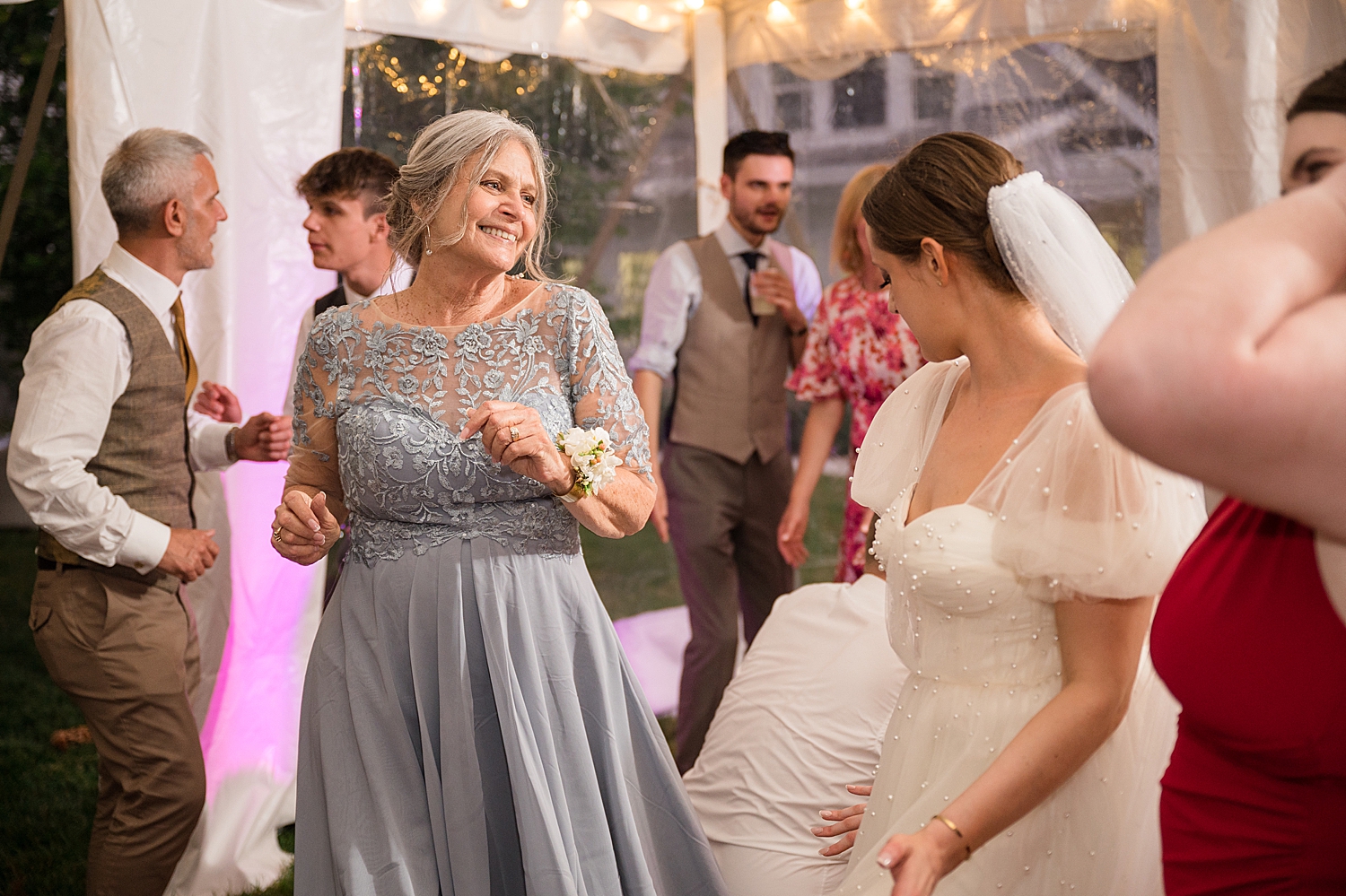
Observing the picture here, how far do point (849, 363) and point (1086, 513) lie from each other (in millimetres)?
2406

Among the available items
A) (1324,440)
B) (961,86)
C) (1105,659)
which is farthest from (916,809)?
(961,86)

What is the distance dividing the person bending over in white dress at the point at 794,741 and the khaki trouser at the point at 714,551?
4.96ft

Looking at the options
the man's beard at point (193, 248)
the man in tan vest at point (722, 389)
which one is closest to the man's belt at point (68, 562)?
the man's beard at point (193, 248)

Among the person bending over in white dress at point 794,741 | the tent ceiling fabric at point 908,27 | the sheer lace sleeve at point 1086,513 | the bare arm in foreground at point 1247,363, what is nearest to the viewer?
the bare arm in foreground at point 1247,363

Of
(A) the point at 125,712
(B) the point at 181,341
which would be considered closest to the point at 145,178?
(B) the point at 181,341

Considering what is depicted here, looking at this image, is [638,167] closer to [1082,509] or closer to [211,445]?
[211,445]

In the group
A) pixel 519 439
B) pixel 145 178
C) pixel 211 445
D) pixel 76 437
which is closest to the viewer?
pixel 519 439

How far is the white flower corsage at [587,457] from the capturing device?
1914 millimetres

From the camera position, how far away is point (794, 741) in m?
2.42

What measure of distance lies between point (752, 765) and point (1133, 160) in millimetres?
2759

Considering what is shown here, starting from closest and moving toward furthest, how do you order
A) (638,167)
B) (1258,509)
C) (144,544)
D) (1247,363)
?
(1247,363) < (1258,509) < (144,544) < (638,167)

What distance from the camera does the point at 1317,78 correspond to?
1000mm

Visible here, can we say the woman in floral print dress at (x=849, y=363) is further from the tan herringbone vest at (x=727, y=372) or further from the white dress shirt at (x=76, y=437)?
the white dress shirt at (x=76, y=437)

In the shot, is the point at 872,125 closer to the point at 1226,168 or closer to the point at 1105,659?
the point at 1226,168
